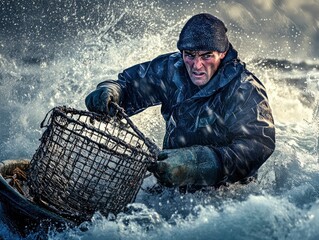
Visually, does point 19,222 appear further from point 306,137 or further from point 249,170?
point 306,137

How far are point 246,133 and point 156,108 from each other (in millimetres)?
3617

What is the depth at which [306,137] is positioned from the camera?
22.6 ft

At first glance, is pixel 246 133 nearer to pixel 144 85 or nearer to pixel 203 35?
pixel 203 35

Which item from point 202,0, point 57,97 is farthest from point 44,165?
point 202,0

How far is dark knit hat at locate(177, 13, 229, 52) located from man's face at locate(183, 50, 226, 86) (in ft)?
0.25

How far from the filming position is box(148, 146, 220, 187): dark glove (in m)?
3.05

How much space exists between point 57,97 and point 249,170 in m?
4.14

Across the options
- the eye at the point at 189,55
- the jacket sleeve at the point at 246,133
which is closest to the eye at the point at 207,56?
the eye at the point at 189,55

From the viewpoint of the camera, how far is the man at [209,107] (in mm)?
3385

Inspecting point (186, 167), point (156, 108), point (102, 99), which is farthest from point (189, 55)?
Result: point (156, 108)

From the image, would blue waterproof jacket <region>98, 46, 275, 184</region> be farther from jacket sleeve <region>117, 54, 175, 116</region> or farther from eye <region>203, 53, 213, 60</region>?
eye <region>203, 53, 213, 60</region>

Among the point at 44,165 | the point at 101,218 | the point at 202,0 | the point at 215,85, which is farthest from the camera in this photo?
the point at 202,0

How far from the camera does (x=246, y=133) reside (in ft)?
11.7

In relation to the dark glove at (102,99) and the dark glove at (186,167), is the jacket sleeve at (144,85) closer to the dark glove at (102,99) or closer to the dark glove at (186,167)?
the dark glove at (102,99)
